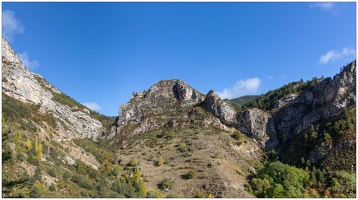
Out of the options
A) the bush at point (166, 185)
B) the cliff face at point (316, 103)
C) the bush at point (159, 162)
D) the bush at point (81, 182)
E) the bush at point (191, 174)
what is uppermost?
the cliff face at point (316, 103)

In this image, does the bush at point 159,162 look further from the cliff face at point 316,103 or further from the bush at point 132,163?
the cliff face at point 316,103

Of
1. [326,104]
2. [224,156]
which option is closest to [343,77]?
[326,104]

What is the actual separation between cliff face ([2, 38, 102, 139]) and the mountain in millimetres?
461

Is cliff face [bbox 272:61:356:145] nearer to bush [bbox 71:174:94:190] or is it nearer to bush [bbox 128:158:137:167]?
bush [bbox 128:158:137:167]

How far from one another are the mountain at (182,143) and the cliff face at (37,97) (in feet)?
1.51

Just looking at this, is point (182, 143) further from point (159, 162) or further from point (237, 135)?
point (237, 135)

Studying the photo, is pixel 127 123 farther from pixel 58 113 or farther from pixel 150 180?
pixel 150 180

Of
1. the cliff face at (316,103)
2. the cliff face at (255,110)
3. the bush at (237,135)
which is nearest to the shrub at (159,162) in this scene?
the cliff face at (255,110)

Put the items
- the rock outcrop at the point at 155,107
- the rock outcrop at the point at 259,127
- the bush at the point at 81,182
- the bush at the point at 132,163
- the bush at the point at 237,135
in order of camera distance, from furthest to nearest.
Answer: the rock outcrop at the point at 155,107 → the rock outcrop at the point at 259,127 → the bush at the point at 237,135 → the bush at the point at 132,163 → the bush at the point at 81,182

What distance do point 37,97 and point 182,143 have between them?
194ft

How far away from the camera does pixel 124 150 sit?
314 ft

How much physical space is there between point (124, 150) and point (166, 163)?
948 inches

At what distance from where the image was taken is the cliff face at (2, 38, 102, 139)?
9256 cm

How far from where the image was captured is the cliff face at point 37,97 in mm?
92562
